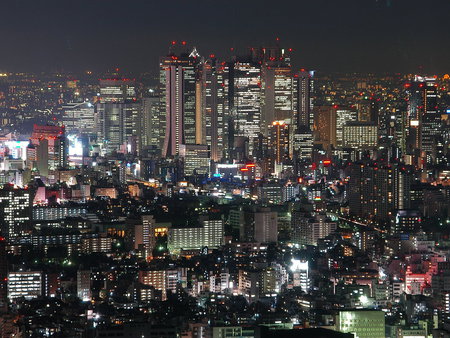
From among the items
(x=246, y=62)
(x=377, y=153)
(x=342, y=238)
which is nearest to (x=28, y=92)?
(x=246, y=62)

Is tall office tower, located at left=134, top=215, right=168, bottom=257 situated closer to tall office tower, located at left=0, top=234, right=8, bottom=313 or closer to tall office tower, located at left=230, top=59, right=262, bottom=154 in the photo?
tall office tower, located at left=0, top=234, right=8, bottom=313

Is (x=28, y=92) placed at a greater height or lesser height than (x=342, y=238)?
greater

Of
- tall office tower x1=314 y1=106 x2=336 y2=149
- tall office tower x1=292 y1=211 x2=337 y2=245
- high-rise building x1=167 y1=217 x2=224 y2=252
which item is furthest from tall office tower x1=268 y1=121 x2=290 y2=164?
high-rise building x1=167 y1=217 x2=224 y2=252

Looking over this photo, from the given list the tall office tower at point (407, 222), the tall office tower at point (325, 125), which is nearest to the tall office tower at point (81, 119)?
the tall office tower at point (325, 125)

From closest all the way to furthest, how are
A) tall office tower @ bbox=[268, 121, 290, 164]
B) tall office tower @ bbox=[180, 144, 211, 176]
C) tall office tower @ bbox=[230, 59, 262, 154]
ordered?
tall office tower @ bbox=[180, 144, 211, 176], tall office tower @ bbox=[268, 121, 290, 164], tall office tower @ bbox=[230, 59, 262, 154]

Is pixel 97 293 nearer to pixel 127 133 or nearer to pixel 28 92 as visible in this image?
pixel 28 92

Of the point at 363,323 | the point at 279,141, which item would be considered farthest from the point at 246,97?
the point at 363,323

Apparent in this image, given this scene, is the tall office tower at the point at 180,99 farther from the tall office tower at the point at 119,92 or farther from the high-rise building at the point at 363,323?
the high-rise building at the point at 363,323

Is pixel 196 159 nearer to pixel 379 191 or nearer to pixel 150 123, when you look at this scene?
pixel 150 123
